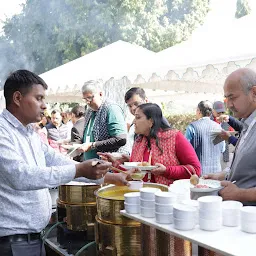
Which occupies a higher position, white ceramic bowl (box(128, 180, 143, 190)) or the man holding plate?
the man holding plate

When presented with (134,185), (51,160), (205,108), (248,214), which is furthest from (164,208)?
(205,108)

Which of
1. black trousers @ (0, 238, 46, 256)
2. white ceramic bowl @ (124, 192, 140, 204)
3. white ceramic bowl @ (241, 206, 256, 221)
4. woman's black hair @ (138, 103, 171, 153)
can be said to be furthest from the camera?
woman's black hair @ (138, 103, 171, 153)

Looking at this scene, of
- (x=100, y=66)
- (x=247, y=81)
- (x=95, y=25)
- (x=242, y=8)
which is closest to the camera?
(x=247, y=81)

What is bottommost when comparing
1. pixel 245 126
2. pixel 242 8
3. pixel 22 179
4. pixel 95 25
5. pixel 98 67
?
pixel 22 179

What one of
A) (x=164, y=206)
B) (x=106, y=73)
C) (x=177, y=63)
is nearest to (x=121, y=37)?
(x=106, y=73)

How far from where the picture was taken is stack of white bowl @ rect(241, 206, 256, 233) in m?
1.11

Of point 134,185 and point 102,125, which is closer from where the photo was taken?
point 134,185

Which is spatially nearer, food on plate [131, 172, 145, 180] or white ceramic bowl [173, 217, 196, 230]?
white ceramic bowl [173, 217, 196, 230]

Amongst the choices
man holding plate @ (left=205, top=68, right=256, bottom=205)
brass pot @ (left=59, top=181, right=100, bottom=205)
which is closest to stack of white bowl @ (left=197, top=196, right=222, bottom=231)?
man holding plate @ (left=205, top=68, right=256, bottom=205)

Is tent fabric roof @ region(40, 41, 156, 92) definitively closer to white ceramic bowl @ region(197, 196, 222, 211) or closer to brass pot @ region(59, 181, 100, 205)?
brass pot @ region(59, 181, 100, 205)

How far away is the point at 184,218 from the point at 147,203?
0.60ft

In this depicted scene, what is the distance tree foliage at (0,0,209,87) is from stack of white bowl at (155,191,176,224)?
652 inches

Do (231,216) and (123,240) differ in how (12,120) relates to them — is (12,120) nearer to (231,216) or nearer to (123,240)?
(123,240)

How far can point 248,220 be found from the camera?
111cm
